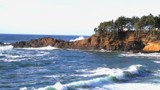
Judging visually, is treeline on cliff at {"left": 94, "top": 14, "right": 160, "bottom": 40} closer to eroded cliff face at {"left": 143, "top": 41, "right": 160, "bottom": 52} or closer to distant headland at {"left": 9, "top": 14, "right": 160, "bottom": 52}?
distant headland at {"left": 9, "top": 14, "right": 160, "bottom": 52}

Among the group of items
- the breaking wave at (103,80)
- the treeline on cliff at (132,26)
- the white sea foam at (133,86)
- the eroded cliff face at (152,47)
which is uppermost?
the treeline on cliff at (132,26)

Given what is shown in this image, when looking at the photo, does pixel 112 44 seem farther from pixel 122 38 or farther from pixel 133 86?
pixel 133 86

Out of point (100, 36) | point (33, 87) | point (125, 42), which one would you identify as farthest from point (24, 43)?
point (33, 87)

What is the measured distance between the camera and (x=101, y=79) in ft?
115

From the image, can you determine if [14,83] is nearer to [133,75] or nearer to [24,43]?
[133,75]

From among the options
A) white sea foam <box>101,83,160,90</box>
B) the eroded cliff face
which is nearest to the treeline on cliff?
the eroded cliff face

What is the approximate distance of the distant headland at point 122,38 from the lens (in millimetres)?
81312

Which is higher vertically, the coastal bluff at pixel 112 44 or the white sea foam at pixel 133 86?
the coastal bluff at pixel 112 44

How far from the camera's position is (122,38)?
285ft

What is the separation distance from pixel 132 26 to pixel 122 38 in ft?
28.2

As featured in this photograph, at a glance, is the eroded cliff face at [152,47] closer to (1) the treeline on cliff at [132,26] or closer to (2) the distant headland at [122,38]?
(2) the distant headland at [122,38]

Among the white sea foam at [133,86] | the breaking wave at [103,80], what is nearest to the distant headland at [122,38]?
the breaking wave at [103,80]

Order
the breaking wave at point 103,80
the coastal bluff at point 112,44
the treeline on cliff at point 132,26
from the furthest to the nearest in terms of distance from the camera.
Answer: the treeline on cliff at point 132,26, the coastal bluff at point 112,44, the breaking wave at point 103,80

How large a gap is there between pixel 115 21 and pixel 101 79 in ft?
187
